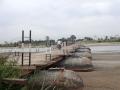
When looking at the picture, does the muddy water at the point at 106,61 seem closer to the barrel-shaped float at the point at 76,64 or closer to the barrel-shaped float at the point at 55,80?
the barrel-shaped float at the point at 76,64

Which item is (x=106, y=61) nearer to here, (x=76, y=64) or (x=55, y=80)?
(x=76, y=64)

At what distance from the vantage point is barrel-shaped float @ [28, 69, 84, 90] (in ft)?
39.7

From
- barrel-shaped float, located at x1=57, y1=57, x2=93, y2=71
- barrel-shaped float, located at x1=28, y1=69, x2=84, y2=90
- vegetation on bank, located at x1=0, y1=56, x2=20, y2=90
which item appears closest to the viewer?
vegetation on bank, located at x1=0, y1=56, x2=20, y2=90

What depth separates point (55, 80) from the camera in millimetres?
12844

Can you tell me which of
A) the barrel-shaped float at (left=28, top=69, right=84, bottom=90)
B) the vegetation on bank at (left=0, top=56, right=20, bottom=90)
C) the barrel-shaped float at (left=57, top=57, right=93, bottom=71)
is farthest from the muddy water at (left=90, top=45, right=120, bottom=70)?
the vegetation on bank at (left=0, top=56, right=20, bottom=90)

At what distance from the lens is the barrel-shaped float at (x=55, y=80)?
1210 centimetres

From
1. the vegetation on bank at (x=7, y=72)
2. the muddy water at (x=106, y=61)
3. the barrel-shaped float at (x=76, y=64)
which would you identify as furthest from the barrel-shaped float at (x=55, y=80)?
the muddy water at (x=106, y=61)

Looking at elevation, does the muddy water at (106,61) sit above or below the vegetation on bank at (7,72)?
below

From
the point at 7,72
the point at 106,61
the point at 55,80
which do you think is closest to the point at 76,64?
the point at 106,61

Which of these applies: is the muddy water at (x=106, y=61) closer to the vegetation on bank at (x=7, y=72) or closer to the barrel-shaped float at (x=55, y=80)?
the barrel-shaped float at (x=55, y=80)

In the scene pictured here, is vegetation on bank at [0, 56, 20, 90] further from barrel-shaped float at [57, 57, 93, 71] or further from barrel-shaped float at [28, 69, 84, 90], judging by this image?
barrel-shaped float at [57, 57, 93, 71]

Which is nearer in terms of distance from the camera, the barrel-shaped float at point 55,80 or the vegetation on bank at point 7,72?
the vegetation on bank at point 7,72

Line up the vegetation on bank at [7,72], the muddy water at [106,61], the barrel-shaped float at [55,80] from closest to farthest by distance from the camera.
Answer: the vegetation on bank at [7,72] < the barrel-shaped float at [55,80] < the muddy water at [106,61]

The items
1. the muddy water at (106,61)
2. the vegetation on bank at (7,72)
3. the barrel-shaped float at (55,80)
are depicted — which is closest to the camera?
the vegetation on bank at (7,72)
